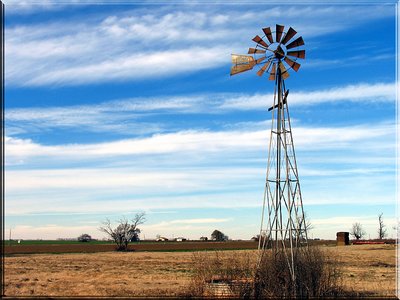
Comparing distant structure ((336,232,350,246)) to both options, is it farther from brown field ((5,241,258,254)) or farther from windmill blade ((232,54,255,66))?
windmill blade ((232,54,255,66))

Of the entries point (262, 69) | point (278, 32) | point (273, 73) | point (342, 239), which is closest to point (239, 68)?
point (262, 69)

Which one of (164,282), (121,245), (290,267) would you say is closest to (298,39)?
(290,267)

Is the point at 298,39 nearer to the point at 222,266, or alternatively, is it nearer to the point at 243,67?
the point at 243,67

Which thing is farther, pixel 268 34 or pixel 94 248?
pixel 94 248

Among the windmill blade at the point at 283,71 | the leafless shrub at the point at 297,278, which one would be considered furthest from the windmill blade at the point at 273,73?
the leafless shrub at the point at 297,278

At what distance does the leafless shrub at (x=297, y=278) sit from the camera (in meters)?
19.8

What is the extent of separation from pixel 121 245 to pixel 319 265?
68.9 m

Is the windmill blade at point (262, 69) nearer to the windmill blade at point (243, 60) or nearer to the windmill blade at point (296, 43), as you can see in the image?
the windmill blade at point (243, 60)

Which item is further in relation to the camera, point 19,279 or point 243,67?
point 19,279

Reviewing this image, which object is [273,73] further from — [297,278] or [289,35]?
[297,278]

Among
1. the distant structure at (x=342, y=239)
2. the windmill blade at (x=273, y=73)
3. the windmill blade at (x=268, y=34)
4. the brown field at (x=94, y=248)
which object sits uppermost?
the windmill blade at (x=268, y=34)

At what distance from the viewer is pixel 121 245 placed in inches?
3388

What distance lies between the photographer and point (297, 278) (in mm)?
20016

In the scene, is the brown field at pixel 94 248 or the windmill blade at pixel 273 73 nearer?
the windmill blade at pixel 273 73
